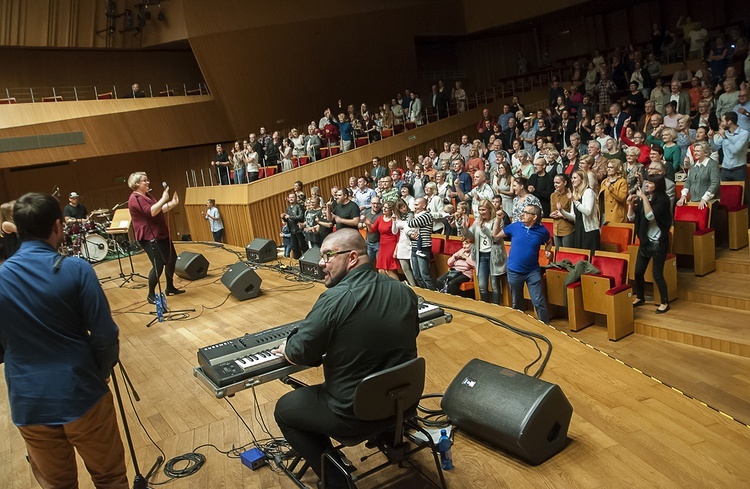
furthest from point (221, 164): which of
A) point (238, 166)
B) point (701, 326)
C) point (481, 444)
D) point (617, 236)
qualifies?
point (481, 444)

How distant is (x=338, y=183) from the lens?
32.1 ft

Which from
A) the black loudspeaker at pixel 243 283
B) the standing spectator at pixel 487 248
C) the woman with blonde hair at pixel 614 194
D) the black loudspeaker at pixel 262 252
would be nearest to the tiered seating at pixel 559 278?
the standing spectator at pixel 487 248

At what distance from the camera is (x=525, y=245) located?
4199mm

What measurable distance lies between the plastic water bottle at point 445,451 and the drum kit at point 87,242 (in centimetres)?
582

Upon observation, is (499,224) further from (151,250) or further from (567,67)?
(567,67)

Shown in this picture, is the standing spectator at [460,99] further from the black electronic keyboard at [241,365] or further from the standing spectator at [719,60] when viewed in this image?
the black electronic keyboard at [241,365]

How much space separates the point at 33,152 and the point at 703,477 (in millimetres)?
10001

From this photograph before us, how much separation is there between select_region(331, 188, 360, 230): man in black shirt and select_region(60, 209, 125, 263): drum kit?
2.73m

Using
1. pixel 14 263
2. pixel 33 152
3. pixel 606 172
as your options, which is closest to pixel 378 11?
pixel 33 152

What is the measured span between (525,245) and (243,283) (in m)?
2.20

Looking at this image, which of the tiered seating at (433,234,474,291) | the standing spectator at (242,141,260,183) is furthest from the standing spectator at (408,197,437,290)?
the standing spectator at (242,141,260,183)

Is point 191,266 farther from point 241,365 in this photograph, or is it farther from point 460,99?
point 460,99

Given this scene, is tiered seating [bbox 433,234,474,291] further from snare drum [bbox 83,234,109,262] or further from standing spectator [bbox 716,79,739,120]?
snare drum [bbox 83,234,109,262]

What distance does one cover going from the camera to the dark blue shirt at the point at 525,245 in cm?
417
